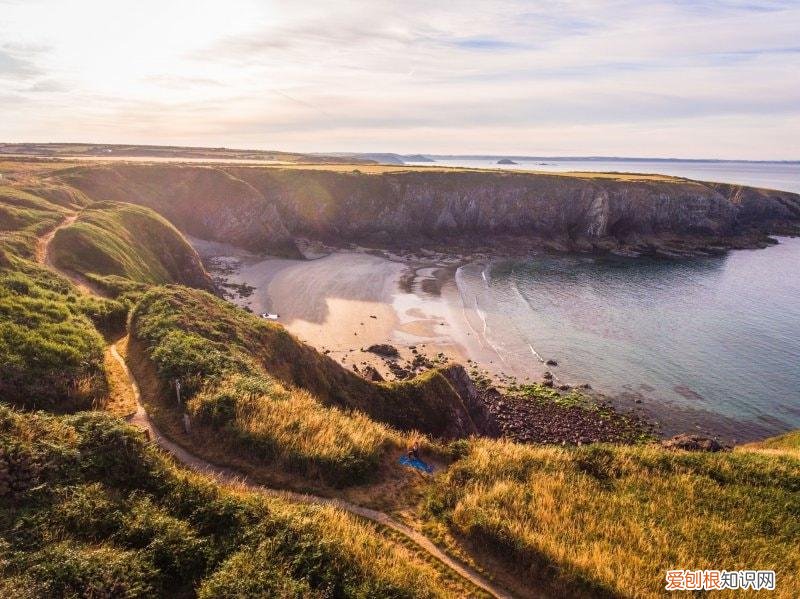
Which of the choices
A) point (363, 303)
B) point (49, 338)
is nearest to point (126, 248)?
point (49, 338)

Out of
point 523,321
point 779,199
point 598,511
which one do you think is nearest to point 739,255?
point 779,199

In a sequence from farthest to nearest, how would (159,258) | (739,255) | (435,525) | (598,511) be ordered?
(739,255) < (159,258) < (598,511) < (435,525)

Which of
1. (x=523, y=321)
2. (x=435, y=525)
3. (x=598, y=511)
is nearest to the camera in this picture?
(x=435, y=525)

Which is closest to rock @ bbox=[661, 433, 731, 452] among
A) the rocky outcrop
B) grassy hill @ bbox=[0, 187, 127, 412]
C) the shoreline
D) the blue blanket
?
the shoreline

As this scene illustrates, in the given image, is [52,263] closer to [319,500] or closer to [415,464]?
[319,500]

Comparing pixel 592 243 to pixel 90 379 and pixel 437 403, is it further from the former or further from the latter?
pixel 90 379

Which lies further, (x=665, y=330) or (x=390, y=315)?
(x=390, y=315)

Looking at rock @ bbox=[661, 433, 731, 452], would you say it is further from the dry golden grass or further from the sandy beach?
the dry golden grass
